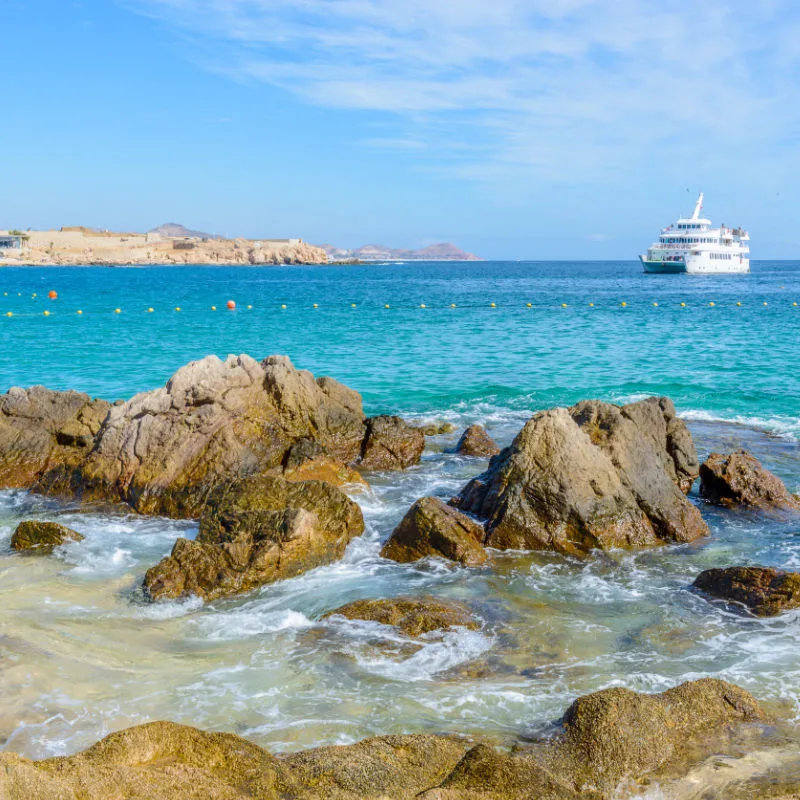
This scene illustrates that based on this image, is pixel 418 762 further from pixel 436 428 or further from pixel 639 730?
pixel 436 428

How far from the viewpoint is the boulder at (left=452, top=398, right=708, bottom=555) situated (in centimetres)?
1186

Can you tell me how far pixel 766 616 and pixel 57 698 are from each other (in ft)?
25.1

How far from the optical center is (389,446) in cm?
1672

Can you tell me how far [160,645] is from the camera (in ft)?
28.7

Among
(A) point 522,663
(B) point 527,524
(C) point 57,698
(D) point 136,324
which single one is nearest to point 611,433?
(B) point 527,524

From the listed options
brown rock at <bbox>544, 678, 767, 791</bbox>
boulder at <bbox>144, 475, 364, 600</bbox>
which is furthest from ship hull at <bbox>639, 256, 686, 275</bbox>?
brown rock at <bbox>544, 678, 767, 791</bbox>

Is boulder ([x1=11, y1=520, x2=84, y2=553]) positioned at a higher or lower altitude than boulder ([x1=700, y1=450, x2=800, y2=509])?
lower

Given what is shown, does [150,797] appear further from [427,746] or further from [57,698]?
[57,698]

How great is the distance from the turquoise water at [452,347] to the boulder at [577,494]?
9.06 meters

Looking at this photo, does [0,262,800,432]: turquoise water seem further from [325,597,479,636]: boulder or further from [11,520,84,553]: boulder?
[325,597,479,636]: boulder

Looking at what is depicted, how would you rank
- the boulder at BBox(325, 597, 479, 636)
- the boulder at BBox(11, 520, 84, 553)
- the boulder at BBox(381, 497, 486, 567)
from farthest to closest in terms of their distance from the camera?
the boulder at BBox(11, 520, 84, 553)
the boulder at BBox(381, 497, 486, 567)
the boulder at BBox(325, 597, 479, 636)

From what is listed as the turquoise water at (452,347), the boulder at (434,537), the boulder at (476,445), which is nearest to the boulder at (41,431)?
the boulder at (434,537)

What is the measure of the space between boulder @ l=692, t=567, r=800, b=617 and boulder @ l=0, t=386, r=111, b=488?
11.3 metres

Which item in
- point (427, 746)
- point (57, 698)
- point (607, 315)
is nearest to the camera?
point (427, 746)
